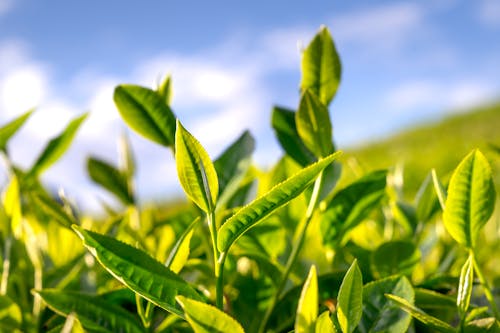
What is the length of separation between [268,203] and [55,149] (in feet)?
1.51

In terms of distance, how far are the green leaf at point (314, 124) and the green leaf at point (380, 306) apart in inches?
6.1

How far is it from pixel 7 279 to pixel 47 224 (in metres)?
0.35

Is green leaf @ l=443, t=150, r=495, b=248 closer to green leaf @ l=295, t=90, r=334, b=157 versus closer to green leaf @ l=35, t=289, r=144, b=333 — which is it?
green leaf @ l=295, t=90, r=334, b=157

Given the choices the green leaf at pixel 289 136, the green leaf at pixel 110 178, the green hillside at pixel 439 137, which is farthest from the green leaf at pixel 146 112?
the green hillside at pixel 439 137

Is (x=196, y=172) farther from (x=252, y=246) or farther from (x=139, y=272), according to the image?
(x=252, y=246)

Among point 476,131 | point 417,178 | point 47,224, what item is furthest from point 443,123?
point 47,224

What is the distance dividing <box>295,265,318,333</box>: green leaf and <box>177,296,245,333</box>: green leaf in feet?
0.16

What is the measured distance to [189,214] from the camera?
0.78 metres

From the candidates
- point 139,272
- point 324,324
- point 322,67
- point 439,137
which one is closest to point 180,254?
point 139,272

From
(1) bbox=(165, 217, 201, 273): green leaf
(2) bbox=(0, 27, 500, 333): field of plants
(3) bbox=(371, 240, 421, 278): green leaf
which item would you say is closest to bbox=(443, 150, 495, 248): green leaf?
(2) bbox=(0, 27, 500, 333): field of plants

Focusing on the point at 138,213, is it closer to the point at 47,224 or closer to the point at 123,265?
the point at 47,224

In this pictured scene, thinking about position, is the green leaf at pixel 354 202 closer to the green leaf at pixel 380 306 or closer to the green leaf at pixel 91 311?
the green leaf at pixel 380 306

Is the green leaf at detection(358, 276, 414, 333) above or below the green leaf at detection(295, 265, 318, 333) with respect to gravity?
below

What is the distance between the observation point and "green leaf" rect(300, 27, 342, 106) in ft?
2.04
